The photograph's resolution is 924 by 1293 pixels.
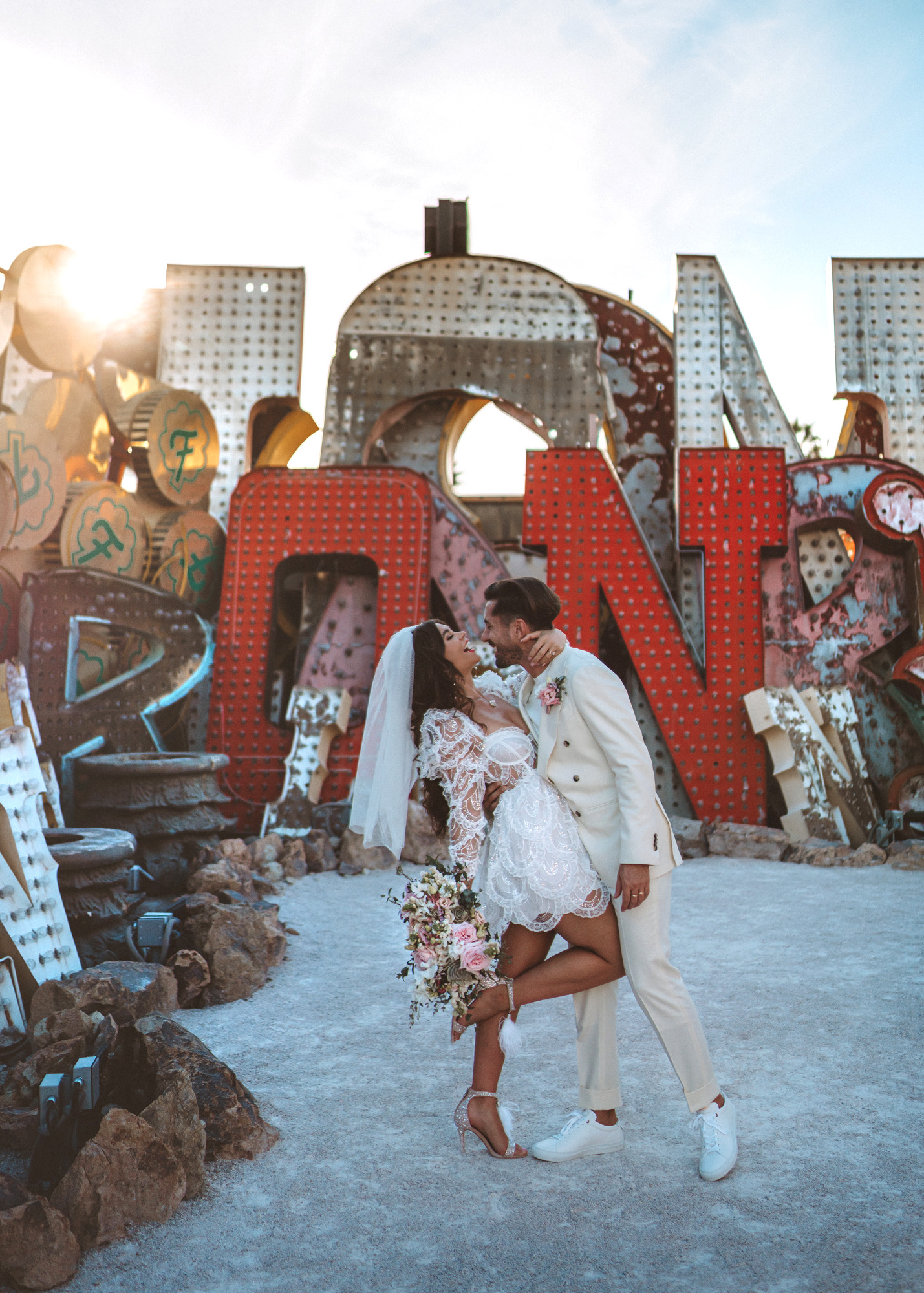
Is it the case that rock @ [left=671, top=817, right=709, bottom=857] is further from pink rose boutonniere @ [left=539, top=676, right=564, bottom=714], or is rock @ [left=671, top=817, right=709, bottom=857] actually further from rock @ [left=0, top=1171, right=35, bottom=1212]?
rock @ [left=0, top=1171, right=35, bottom=1212]

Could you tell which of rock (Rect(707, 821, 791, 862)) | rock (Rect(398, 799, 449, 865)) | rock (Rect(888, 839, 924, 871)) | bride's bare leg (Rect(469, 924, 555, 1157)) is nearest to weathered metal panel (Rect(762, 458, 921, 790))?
rock (Rect(888, 839, 924, 871))

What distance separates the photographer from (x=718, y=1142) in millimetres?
2578

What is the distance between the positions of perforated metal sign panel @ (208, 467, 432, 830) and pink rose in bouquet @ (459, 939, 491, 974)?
5.36 metres

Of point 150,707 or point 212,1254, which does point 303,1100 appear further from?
point 150,707

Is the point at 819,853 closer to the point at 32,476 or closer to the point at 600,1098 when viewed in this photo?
the point at 600,1098

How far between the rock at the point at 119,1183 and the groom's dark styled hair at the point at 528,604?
168 centimetres

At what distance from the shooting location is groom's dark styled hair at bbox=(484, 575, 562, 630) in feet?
9.45

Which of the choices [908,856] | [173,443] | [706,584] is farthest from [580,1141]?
[173,443]

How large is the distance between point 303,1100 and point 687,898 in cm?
347

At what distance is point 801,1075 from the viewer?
3.27 metres

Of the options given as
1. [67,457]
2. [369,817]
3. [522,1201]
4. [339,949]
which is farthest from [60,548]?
[522,1201]

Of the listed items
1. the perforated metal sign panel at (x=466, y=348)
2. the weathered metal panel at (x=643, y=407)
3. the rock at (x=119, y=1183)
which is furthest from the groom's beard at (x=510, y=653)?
the weathered metal panel at (x=643, y=407)

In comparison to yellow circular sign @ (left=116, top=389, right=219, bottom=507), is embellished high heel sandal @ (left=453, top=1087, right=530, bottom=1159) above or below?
below

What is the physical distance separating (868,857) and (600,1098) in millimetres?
4888
